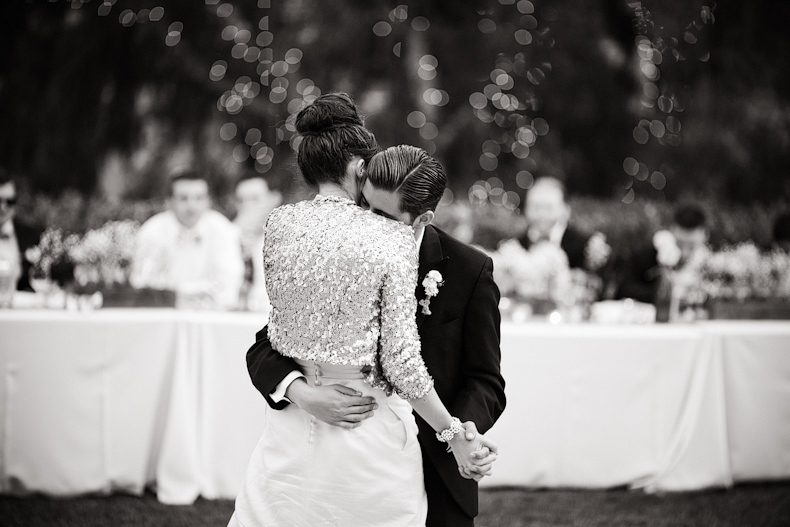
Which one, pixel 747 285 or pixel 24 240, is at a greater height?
pixel 24 240

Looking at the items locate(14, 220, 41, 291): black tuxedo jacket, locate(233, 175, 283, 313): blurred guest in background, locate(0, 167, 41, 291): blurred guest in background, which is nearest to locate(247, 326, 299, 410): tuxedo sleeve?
locate(0, 167, 41, 291): blurred guest in background

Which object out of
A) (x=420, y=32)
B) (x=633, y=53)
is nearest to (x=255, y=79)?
(x=420, y=32)

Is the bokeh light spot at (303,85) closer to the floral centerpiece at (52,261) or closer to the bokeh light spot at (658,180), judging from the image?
the bokeh light spot at (658,180)

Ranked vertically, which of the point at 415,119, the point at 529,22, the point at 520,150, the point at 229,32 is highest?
the point at 529,22

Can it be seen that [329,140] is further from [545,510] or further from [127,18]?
[127,18]

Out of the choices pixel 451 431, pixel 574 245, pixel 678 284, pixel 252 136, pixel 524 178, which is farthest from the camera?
pixel 524 178

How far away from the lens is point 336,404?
1.86 metres

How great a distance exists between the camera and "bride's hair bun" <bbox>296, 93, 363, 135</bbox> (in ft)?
6.27

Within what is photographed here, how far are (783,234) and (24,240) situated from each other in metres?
4.78

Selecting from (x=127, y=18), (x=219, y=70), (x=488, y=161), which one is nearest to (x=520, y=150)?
(x=488, y=161)

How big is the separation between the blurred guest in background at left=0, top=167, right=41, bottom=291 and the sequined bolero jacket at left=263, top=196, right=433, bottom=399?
3.47 m

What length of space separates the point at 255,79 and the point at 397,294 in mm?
9059

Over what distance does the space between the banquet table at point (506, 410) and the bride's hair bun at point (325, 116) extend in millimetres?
2011

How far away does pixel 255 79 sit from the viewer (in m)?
10.3
